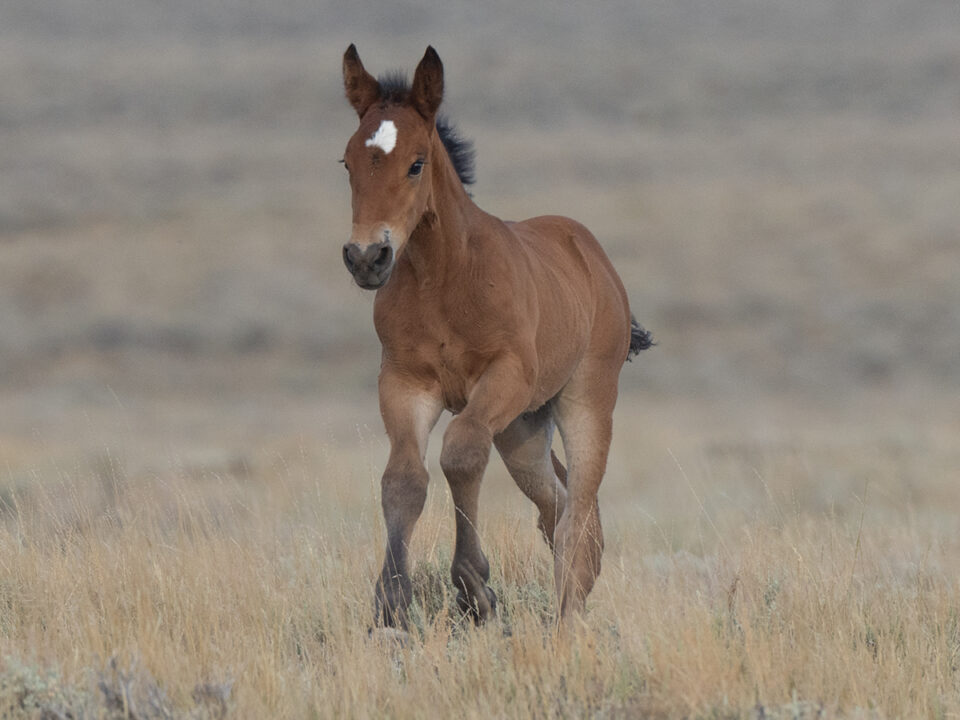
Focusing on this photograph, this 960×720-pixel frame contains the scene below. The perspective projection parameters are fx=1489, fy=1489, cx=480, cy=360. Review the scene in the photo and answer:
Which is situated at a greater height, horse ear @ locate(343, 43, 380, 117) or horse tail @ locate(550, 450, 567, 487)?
horse ear @ locate(343, 43, 380, 117)

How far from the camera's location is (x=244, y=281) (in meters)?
36.8

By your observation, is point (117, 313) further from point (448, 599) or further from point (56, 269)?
point (448, 599)

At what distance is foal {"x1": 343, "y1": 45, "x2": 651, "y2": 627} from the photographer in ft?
18.9

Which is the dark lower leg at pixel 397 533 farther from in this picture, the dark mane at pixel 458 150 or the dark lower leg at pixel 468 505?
the dark mane at pixel 458 150

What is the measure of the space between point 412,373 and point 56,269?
33.1 metres

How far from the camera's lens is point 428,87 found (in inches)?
237

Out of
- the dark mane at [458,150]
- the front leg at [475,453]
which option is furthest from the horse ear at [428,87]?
the front leg at [475,453]

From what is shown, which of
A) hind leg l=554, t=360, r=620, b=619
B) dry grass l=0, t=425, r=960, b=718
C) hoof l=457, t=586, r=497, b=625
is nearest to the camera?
dry grass l=0, t=425, r=960, b=718

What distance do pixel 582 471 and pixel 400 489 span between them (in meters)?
1.29

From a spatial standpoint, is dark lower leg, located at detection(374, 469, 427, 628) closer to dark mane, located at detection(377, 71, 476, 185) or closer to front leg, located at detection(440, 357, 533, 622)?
front leg, located at detection(440, 357, 533, 622)

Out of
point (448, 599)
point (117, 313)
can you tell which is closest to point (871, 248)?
point (117, 313)

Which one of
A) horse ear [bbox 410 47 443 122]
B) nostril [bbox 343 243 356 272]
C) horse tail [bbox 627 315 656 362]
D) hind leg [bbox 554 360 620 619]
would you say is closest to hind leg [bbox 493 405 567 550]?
hind leg [bbox 554 360 620 619]

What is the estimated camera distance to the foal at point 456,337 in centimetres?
576

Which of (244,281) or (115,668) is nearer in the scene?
(115,668)
